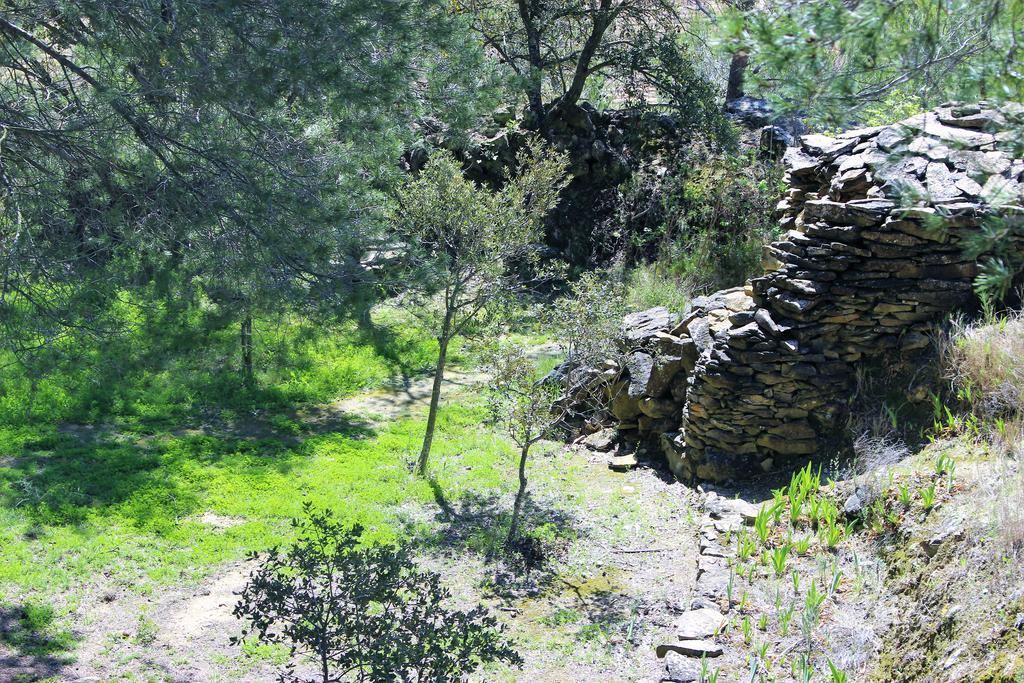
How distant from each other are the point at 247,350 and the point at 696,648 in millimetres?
5626

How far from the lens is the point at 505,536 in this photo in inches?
283

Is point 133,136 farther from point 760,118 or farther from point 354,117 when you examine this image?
point 760,118

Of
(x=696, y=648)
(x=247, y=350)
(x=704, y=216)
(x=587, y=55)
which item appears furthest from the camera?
(x=587, y=55)

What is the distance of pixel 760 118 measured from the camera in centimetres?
1520

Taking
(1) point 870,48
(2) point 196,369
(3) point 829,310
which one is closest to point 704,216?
(3) point 829,310

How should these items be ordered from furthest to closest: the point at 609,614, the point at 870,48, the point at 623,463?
the point at 623,463
the point at 609,614
the point at 870,48

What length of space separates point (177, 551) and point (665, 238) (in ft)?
28.5

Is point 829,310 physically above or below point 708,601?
above

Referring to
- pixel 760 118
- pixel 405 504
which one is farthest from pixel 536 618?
pixel 760 118

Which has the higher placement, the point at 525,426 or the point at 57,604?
the point at 525,426

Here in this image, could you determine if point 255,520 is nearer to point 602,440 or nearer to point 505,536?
point 505,536

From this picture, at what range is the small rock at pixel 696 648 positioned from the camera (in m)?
4.95

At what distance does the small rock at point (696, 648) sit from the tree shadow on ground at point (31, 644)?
370cm

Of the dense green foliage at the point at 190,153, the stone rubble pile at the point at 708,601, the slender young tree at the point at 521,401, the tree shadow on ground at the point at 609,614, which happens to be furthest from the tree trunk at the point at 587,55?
the tree shadow on ground at the point at 609,614
